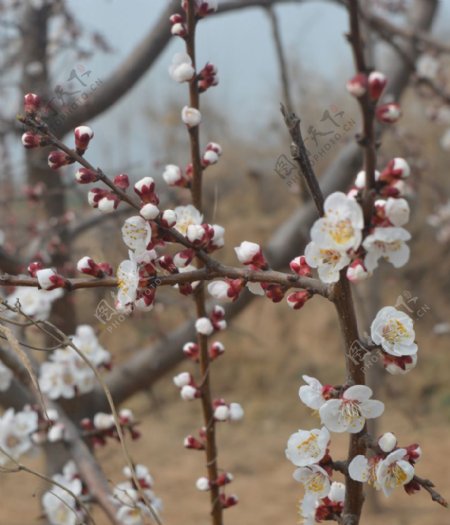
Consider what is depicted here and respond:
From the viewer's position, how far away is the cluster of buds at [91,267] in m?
0.73

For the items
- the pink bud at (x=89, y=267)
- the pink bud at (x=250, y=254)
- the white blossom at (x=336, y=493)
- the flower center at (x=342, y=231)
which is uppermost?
the pink bud at (x=89, y=267)

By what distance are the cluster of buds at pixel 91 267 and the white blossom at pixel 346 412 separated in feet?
0.88

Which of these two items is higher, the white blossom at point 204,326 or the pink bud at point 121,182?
the white blossom at point 204,326

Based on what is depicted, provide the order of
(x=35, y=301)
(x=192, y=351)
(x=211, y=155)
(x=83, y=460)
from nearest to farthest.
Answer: (x=211, y=155)
(x=192, y=351)
(x=83, y=460)
(x=35, y=301)

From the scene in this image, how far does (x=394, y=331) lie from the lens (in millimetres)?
681

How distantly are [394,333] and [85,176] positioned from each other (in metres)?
0.34

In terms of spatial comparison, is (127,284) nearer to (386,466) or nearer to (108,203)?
(108,203)

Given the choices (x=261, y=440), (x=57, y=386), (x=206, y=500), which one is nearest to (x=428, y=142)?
(x=261, y=440)

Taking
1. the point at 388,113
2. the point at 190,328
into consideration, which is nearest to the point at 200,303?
the point at 388,113

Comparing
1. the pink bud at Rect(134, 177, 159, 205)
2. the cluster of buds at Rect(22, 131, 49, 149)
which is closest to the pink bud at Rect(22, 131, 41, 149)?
the cluster of buds at Rect(22, 131, 49, 149)

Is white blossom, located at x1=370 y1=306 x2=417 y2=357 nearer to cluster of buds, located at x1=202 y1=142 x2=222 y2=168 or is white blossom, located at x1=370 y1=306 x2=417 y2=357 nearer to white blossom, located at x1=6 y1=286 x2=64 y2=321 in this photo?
cluster of buds, located at x1=202 y1=142 x2=222 y2=168

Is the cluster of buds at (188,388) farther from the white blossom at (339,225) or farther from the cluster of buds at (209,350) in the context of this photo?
the white blossom at (339,225)

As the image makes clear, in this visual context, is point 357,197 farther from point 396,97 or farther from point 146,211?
point 396,97

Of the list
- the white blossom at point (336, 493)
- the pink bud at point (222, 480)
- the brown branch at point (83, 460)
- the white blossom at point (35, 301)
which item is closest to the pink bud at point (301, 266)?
the white blossom at point (336, 493)
